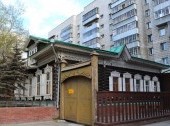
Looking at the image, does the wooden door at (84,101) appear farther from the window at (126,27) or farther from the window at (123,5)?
the window at (123,5)

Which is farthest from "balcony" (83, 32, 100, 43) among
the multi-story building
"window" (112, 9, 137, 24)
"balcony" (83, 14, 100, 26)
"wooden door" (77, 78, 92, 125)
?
"wooden door" (77, 78, 92, 125)

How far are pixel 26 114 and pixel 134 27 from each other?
34.6 meters

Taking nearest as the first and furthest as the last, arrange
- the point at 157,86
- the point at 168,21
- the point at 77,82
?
the point at 77,82, the point at 157,86, the point at 168,21

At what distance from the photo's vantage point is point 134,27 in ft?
151

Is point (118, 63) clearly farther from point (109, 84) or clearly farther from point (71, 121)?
point (71, 121)

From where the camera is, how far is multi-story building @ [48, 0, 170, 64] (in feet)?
141

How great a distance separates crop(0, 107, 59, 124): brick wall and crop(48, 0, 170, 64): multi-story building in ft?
99.7

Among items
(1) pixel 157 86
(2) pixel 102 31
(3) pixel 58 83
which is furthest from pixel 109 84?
(2) pixel 102 31

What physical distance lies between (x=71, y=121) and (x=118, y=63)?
7.54 meters

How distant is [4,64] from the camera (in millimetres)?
19781

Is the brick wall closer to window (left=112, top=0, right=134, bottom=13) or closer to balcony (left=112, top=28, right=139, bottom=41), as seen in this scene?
balcony (left=112, top=28, right=139, bottom=41)

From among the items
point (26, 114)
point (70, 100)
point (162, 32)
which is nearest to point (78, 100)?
point (70, 100)

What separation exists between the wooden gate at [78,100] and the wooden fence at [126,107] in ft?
3.08

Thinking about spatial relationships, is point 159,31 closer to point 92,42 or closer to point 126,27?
point 126,27
